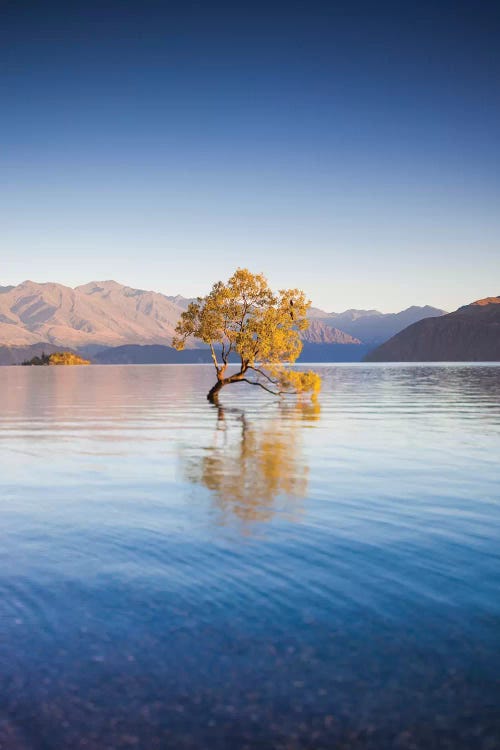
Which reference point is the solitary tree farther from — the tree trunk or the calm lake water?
the calm lake water

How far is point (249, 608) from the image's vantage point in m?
10.6

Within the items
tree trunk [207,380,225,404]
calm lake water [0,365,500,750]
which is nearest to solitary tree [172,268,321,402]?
tree trunk [207,380,225,404]

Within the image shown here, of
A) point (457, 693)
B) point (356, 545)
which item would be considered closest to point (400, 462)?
point (356, 545)

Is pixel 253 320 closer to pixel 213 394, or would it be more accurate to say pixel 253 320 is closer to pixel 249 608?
pixel 213 394

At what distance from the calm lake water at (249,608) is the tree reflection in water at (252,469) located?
14 cm

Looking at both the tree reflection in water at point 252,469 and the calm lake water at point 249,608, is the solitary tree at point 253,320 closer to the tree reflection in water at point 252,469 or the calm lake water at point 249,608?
the tree reflection in water at point 252,469

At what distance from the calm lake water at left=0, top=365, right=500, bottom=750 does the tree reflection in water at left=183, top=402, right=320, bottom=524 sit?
0.47ft

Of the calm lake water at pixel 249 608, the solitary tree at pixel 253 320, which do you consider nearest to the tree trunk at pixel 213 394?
the solitary tree at pixel 253 320

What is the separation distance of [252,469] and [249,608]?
14.6 meters

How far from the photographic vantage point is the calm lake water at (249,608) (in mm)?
7273

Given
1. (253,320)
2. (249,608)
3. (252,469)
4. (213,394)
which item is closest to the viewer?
(249,608)

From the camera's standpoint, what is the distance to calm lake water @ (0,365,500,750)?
7273 mm

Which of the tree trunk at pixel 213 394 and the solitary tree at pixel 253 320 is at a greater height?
the solitary tree at pixel 253 320

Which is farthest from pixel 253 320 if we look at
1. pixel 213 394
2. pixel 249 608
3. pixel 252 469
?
pixel 249 608
